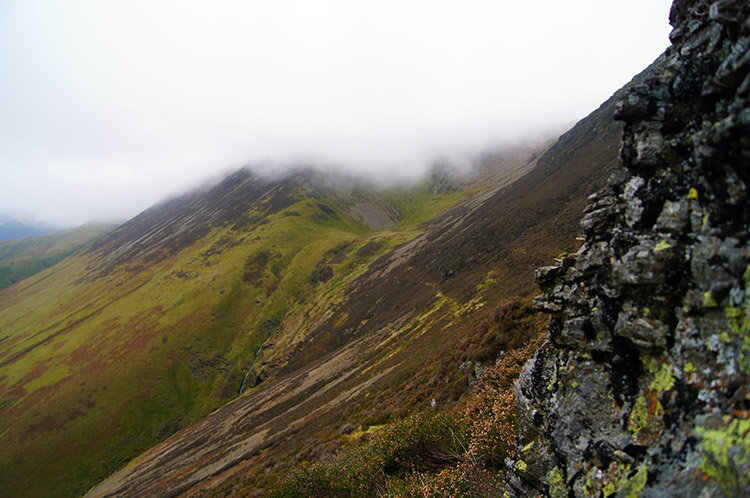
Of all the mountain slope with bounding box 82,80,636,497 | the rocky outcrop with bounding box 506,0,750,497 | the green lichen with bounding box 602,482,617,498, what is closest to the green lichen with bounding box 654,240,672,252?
the rocky outcrop with bounding box 506,0,750,497

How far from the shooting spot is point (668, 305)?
13.5ft

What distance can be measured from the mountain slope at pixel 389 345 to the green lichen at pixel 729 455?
15101mm

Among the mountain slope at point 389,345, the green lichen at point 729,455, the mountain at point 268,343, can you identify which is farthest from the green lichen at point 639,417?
A: the mountain slope at point 389,345

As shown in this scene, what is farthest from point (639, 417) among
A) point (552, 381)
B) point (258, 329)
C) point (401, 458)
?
point (258, 329)

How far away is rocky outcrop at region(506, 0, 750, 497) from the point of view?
3299mm

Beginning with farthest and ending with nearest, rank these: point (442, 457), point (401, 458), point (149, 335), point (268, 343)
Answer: point (149, 335) < point (268, 343) < point (401, 458) < point (442, 457)

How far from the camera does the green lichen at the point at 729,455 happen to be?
9.30ft

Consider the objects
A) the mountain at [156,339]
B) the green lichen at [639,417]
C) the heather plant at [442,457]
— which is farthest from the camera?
the mountain at [156,339]

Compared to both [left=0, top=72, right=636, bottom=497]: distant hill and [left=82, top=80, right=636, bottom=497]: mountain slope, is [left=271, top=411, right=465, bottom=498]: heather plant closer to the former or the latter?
[left=0, top=72, right=636, bottom=497]: distant hill

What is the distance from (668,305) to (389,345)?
1871 inches

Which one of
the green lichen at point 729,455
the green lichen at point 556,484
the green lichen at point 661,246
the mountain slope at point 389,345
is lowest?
the mountain slope at point 389,345

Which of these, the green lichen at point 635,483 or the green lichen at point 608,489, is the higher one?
the green lichen at point 635,483

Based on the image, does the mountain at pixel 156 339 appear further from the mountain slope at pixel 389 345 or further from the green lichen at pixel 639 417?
the green lichen at pixel 639 417

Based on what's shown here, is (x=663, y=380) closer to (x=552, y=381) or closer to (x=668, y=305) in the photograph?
(x=668, y=305)
